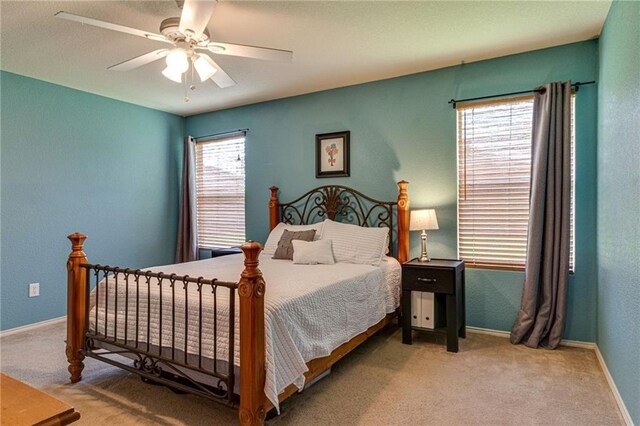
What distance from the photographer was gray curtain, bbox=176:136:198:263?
16.9ft

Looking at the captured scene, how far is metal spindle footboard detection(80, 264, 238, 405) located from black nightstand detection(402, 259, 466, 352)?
5.48ft

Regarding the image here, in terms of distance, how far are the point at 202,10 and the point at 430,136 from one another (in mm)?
2429

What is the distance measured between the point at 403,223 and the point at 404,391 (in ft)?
5.42

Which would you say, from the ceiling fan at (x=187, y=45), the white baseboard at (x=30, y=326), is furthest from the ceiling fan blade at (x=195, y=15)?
the white baseboard at (x=30, y=326)

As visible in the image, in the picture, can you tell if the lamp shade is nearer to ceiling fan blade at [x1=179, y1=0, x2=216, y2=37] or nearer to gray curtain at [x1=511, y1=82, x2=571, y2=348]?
gray curtain at [x1=511, y1=82, x2=571, y2=348]

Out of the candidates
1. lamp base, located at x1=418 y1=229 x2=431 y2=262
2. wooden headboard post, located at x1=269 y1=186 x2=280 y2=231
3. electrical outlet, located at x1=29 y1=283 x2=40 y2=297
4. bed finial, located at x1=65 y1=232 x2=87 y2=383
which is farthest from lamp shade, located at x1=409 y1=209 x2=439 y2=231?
electrical outlet, located at x1=29 y1=283 x2=40 y2=297

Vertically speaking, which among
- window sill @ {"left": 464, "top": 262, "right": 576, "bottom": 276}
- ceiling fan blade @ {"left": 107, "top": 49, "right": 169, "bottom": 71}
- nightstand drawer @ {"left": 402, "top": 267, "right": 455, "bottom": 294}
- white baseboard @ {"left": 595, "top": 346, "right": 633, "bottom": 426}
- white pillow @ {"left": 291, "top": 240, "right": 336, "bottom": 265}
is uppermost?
ceiling fan blade @ {"left": 107, "top": 49, "right": 169, "bottom": 71}

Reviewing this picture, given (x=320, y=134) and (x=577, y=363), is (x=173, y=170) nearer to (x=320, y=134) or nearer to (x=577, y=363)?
(x=320, y=134)

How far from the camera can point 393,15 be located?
2.64 meters

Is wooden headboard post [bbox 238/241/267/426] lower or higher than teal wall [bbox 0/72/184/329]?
lower

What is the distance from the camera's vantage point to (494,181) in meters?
3.47

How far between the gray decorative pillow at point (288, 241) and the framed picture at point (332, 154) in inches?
32.6

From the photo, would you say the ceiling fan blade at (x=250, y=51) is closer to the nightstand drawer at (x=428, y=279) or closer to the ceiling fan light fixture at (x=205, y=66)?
the ceiling fan light fixture at (x=205, y=66)

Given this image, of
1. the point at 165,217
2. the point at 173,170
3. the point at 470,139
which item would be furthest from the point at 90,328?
the point at 470,139
